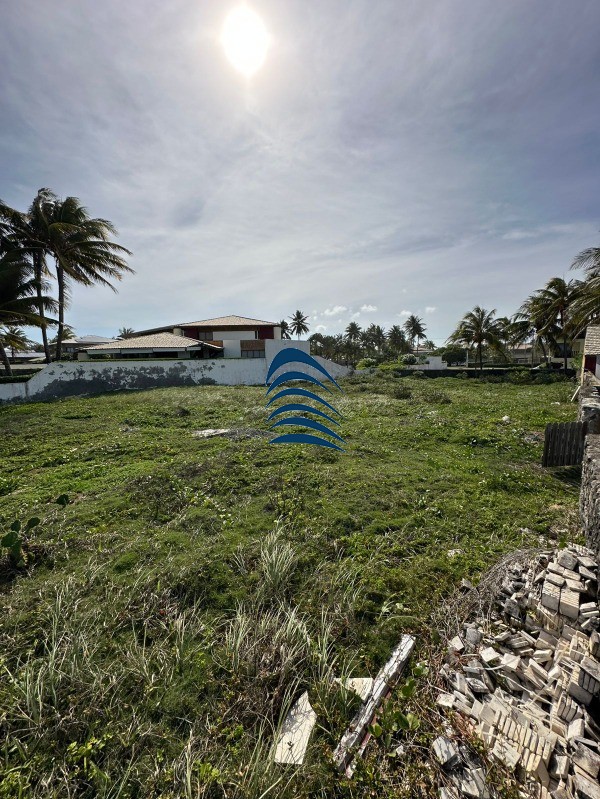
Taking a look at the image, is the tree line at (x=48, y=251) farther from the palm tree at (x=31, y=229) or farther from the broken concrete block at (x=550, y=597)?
the broken concrete block at (x=550, y=597)

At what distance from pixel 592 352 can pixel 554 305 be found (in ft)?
33.0

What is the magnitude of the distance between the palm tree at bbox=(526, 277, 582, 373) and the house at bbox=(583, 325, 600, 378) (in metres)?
4.45

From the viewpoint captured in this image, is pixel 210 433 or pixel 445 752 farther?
pixel 210 433

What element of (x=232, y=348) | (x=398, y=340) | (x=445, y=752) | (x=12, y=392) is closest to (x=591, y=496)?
(x=445, y=752)

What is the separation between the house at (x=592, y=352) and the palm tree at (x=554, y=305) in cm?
445

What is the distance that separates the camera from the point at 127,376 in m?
21.3

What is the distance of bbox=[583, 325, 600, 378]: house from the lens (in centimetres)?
1969

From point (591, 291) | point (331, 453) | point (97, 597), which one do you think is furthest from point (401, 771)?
point (591, 291)

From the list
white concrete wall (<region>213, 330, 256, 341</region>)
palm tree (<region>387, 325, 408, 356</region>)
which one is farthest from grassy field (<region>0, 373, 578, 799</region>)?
palm tree (<region>387, 325, 408, 356</region>)

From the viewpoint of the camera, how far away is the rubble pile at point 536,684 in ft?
7.20

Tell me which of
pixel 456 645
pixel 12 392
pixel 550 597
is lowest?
pixel 456 645

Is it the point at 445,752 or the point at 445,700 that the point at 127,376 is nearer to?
the point at 445,700

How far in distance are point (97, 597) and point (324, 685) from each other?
2.70 m

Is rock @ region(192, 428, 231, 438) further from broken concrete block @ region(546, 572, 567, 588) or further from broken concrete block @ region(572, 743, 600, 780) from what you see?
broken concrete block @ region(572, 743, 600, 780)
